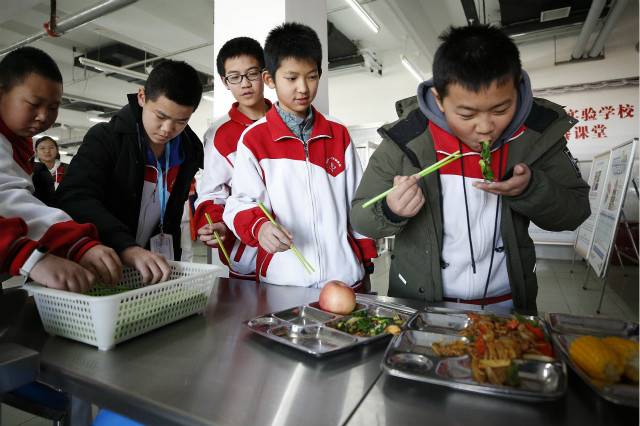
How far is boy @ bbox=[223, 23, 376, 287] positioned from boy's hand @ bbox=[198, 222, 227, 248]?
17cm

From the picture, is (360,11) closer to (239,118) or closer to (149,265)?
(239,118)

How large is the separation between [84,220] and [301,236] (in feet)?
2.39

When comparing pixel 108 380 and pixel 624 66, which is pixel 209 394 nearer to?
pixel 108 380

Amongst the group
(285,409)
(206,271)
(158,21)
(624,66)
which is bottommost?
(285,409)

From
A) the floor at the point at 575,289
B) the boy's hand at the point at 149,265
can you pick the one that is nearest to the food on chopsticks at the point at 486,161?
the boy's hand at the point at 149,265

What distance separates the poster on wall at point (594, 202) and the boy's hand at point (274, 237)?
4917 millimetres

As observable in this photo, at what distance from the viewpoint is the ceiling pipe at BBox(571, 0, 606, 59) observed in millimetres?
5037

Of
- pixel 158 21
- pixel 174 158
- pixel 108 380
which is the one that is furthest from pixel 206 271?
pixel 158 21

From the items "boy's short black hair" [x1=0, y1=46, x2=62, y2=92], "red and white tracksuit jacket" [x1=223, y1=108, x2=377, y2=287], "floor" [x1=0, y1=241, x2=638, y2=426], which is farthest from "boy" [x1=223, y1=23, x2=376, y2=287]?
"floor" [x1=0, y1=241, x2=638, y2=426]

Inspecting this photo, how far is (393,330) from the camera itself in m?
0.94

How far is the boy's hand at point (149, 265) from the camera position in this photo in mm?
1114

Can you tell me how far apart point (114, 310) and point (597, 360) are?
95 cm

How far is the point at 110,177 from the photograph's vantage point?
1536 millimetres

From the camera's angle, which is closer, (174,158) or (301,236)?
(301,236)
